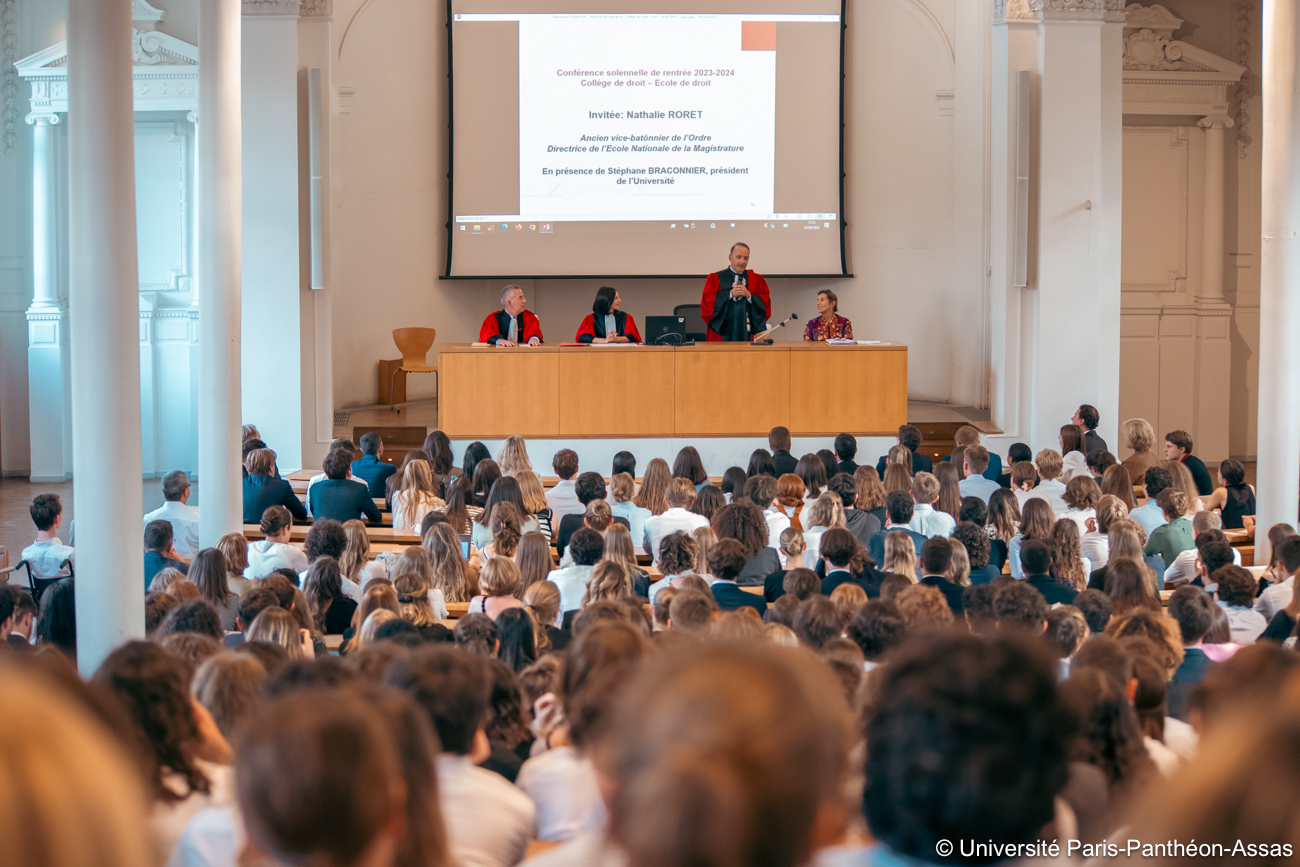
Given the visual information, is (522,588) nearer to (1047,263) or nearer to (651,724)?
(651,724)

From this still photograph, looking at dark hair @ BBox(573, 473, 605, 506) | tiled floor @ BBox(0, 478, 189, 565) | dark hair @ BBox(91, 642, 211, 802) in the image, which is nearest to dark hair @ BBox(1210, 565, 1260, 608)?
dark hair @ BBox(573, 473, 605, 506)

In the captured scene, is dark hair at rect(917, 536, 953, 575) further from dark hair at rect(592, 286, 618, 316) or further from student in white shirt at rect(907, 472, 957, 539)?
dark hair at rect(592, 286, 618, 316)

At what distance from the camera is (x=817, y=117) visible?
13.1 metres

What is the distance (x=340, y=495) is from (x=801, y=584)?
358 centimetres

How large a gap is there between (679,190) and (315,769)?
465 inches

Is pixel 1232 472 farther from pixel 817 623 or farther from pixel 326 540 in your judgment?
pixel 326 540

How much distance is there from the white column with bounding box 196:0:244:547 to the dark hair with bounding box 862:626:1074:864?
6.44 m

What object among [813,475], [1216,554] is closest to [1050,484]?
[813,475]

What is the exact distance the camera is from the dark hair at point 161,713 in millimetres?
2451

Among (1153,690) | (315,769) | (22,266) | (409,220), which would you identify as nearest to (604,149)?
(409,220)

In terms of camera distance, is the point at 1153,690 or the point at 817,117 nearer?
the point at 1153,690

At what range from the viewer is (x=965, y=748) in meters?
1.56

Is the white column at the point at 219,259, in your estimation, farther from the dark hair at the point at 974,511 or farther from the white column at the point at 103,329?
the dark hair at the point at 974,511

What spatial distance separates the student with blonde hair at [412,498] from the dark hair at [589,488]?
91 centimetres
